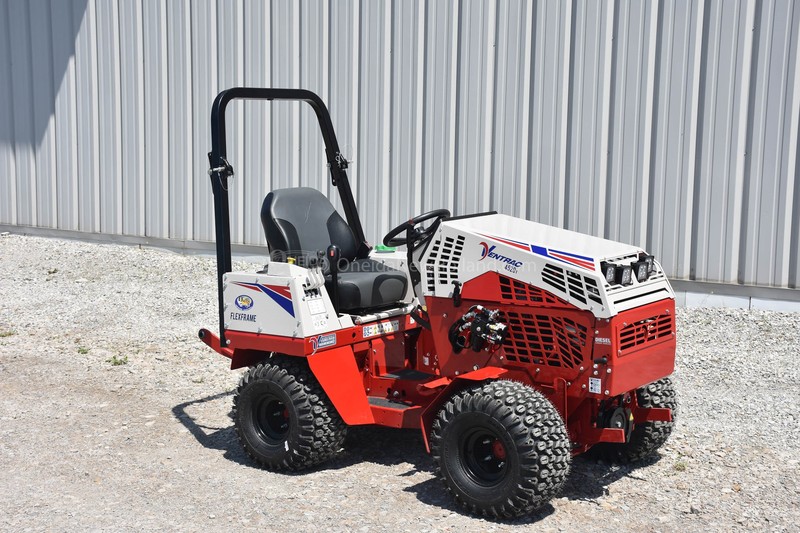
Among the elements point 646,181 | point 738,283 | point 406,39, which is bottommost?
point 738,283

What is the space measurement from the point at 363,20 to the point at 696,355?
5098mm

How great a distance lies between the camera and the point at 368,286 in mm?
5645

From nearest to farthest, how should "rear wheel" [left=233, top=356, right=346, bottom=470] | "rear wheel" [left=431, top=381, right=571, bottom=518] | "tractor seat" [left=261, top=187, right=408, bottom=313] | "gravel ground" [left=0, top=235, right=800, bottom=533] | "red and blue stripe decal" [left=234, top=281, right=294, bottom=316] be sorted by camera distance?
"rear wheel" [left=431, top=381, right=571, bottom=518]
"gravel ground" [left=0, top=235, right=800, bottom=533]
"rear wheel" [left=233, top=356, right=346, bottom=470]
"red and blue stripe decal" [left=234, top=281, right=294, bottom=316]
"tractor seat" [left=261, top=187, right=408, bottom=313]

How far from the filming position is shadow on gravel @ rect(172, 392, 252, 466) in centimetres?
571

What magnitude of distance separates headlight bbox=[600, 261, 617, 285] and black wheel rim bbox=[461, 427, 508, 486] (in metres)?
0.94

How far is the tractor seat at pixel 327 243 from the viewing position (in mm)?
5625

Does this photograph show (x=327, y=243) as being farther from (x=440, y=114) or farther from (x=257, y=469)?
(x=440, y=114)

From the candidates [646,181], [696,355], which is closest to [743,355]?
[696,355]

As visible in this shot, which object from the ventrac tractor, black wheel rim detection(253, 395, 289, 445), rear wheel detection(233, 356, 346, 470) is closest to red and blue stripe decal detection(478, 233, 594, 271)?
the ventrac tractor

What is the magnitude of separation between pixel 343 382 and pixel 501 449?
1.10m

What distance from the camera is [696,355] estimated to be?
752 cm

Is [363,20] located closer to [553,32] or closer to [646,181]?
[553,32]

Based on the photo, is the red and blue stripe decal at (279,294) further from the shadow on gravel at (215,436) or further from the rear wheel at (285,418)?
the shadow on gravel at (215,436)

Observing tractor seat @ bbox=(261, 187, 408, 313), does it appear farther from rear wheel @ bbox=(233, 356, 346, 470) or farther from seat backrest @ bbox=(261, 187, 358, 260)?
rear wheel @ bbox=(233, 356, 346, 470)
